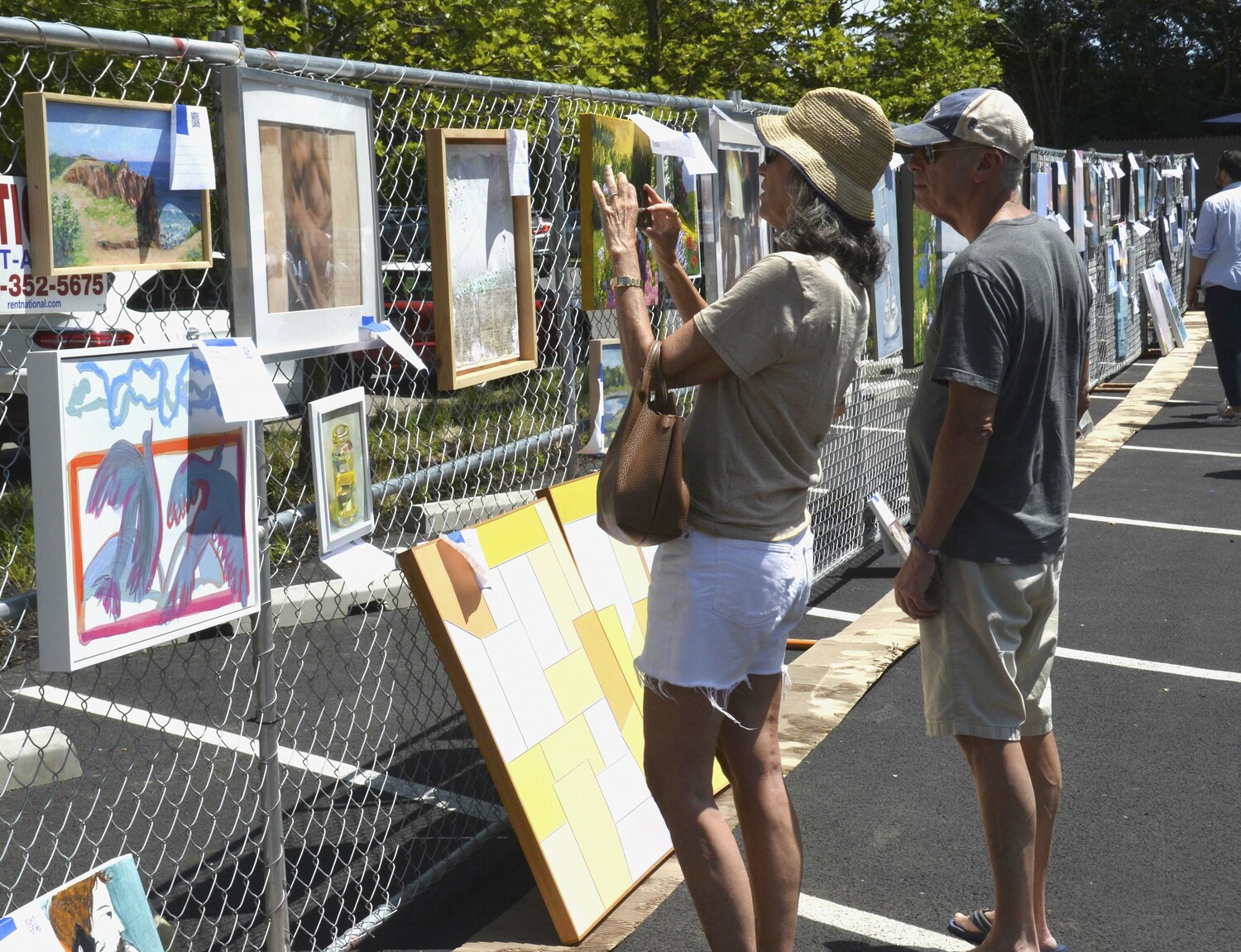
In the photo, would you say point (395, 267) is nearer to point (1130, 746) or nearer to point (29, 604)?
point (29, 604)

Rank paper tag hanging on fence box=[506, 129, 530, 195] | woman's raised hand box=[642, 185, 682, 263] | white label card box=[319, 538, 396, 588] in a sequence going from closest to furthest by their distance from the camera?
woman's raised hand box=[642, 185, 682, 263]
white label card box=[319, 538, 396, 588]
paper tag hanging on fence box=[506, 129, 530, 195]

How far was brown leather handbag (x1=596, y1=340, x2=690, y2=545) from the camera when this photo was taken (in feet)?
8.45

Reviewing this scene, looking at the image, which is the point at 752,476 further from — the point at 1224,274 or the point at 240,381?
the point at 1224,274

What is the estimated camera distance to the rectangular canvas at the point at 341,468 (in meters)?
2.88

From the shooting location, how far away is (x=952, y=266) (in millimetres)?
2896

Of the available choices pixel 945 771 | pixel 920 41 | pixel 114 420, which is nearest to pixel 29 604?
pixel 114 420

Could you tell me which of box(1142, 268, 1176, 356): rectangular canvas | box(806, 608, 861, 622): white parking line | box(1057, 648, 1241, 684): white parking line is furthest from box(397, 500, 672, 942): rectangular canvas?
box(1142, 268, 1176, 356): rectangular canvas

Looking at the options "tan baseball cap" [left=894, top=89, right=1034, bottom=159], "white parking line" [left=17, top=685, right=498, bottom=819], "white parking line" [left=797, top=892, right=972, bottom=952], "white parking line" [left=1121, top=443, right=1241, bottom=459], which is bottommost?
"white parking line" [left=797, top=892, right=972, bottom=952]

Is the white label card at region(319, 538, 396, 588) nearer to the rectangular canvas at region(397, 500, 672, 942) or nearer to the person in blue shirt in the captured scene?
the rectangular canvas at region(397, 500, 672, 942)

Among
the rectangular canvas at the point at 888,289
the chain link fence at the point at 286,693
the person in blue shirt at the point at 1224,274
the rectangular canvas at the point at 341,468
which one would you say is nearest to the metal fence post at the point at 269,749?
the chain link fence at the point at 286,693

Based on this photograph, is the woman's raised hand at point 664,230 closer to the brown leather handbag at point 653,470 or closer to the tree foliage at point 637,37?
the brown leather handbag at point 653,470

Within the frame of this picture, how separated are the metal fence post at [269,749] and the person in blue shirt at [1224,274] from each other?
9.30m

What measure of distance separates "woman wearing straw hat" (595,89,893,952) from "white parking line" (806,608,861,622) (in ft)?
10.8

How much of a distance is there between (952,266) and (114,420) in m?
1.81
